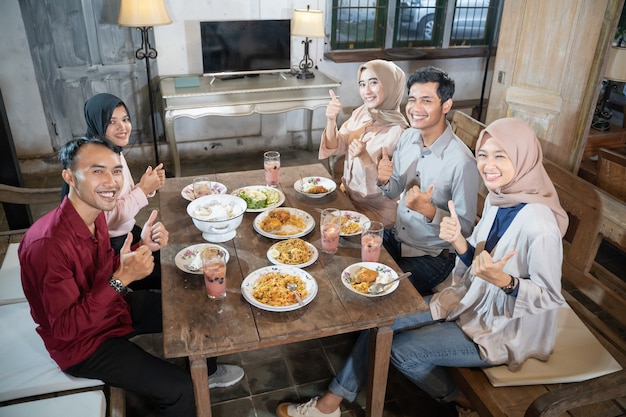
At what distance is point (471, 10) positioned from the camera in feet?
17.3

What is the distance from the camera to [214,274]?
1.68m

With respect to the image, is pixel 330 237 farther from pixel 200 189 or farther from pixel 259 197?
pixel 200 189

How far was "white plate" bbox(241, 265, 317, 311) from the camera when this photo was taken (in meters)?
1.67

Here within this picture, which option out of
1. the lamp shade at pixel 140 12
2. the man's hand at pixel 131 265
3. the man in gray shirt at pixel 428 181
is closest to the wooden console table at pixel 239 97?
the lamp shade at pixel 140 12

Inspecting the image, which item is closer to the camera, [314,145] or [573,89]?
[573,89]

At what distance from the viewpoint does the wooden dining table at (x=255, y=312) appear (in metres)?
1.58

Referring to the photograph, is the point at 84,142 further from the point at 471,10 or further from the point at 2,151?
the point at 471,10

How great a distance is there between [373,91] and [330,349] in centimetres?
140

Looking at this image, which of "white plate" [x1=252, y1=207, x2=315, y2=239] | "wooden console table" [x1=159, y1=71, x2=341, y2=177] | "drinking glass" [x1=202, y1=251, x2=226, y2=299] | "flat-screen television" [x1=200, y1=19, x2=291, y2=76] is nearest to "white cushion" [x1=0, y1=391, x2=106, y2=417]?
"drinking glass" [x1=202, y1=251, x2=226, y2=299]

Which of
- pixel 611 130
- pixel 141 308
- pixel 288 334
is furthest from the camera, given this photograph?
pixel 611 130

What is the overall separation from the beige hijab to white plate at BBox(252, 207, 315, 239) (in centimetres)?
81

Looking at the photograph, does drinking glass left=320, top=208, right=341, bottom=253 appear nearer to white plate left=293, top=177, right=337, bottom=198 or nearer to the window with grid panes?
white plate left=293, top=177, right=337, bottom=198

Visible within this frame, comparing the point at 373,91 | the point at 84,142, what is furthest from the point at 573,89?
the point at 84,142

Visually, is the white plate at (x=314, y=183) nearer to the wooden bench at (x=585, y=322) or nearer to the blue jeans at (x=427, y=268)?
the blue jeans at (x=427, y=268)
